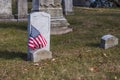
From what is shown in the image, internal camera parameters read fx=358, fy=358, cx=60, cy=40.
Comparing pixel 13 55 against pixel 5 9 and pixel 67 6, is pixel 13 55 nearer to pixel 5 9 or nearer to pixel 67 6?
pixel 5 9

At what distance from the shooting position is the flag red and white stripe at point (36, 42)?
318 inches

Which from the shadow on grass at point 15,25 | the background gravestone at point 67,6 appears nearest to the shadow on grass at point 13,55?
the shadow on grass at point 15,25

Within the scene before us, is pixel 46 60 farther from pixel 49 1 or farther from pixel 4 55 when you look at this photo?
pixel 49 1

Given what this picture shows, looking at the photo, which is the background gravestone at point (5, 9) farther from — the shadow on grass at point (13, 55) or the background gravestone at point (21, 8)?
the shadow on grass at point (13, 55)

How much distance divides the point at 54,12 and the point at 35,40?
470 centimetres

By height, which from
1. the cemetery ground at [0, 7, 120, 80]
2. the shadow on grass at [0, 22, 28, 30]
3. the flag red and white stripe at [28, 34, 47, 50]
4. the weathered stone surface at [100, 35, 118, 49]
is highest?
the flag red and white stripe at [28, 34, 47, 50]

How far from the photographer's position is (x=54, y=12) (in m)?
12.7

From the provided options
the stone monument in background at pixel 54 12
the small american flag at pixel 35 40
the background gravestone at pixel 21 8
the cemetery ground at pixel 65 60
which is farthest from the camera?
the background gravestone at pixel 21 8

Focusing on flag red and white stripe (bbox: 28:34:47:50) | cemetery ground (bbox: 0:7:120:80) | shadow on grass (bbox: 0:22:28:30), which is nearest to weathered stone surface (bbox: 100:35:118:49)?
cemetery ground (bbox: 0:7:120:80)

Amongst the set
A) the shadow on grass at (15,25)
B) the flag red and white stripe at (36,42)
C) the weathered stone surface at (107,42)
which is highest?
the flag red and white stripe at (36,42)

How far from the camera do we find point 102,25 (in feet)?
47.7

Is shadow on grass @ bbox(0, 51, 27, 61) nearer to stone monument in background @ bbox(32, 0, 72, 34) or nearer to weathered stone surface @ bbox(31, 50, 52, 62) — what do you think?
weathered stone surface @ bbox(31, 50, 52, 62)

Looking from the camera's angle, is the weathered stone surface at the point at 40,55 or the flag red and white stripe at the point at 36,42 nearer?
the weathered stone surface at the point at 40,55

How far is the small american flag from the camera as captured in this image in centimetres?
809
